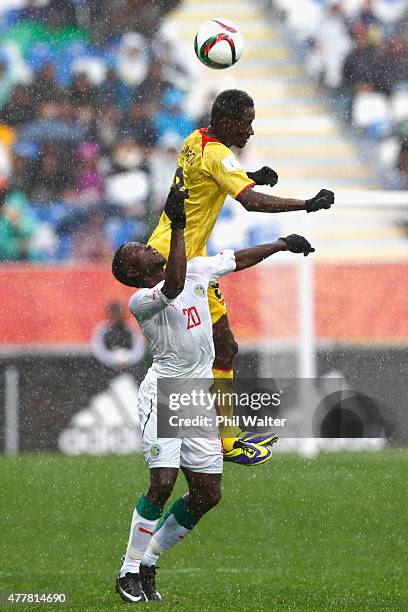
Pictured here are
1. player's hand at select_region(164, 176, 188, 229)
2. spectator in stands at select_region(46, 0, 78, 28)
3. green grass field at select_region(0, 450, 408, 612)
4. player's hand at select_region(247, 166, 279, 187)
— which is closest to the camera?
player's hand at select_region(164, 176, 188, 229)

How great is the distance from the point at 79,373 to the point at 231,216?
281 centimetres

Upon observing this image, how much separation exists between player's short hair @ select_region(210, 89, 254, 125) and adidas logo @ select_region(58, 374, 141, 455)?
20.8ft

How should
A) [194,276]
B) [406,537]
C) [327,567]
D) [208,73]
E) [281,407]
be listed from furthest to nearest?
[208,73] → [281,407] → [406,537] → [327,567] → [194,276]

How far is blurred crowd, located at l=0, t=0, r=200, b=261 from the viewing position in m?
14.6

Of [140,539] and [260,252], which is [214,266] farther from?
[140,539]

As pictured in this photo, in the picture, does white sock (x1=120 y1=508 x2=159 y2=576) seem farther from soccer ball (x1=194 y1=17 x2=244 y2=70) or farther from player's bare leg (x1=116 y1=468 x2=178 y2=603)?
soccer ball (x1=194 y1=17 x2=244 y2=70)

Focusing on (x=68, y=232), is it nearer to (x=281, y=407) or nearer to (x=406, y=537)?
(x=281, y=407)

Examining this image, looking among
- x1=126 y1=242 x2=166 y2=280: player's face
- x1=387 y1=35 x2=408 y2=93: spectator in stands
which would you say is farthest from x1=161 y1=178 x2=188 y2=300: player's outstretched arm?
x1=387 y1=35 x2=408 y2=93: spectator in stands

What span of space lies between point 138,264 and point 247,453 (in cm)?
144

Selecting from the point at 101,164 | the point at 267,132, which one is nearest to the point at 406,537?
the point at 101,164

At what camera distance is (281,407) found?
12.3m

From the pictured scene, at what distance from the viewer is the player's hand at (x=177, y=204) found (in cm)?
605

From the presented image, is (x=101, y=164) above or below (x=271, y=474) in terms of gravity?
above

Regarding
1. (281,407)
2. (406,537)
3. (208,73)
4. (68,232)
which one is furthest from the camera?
(208,73)
